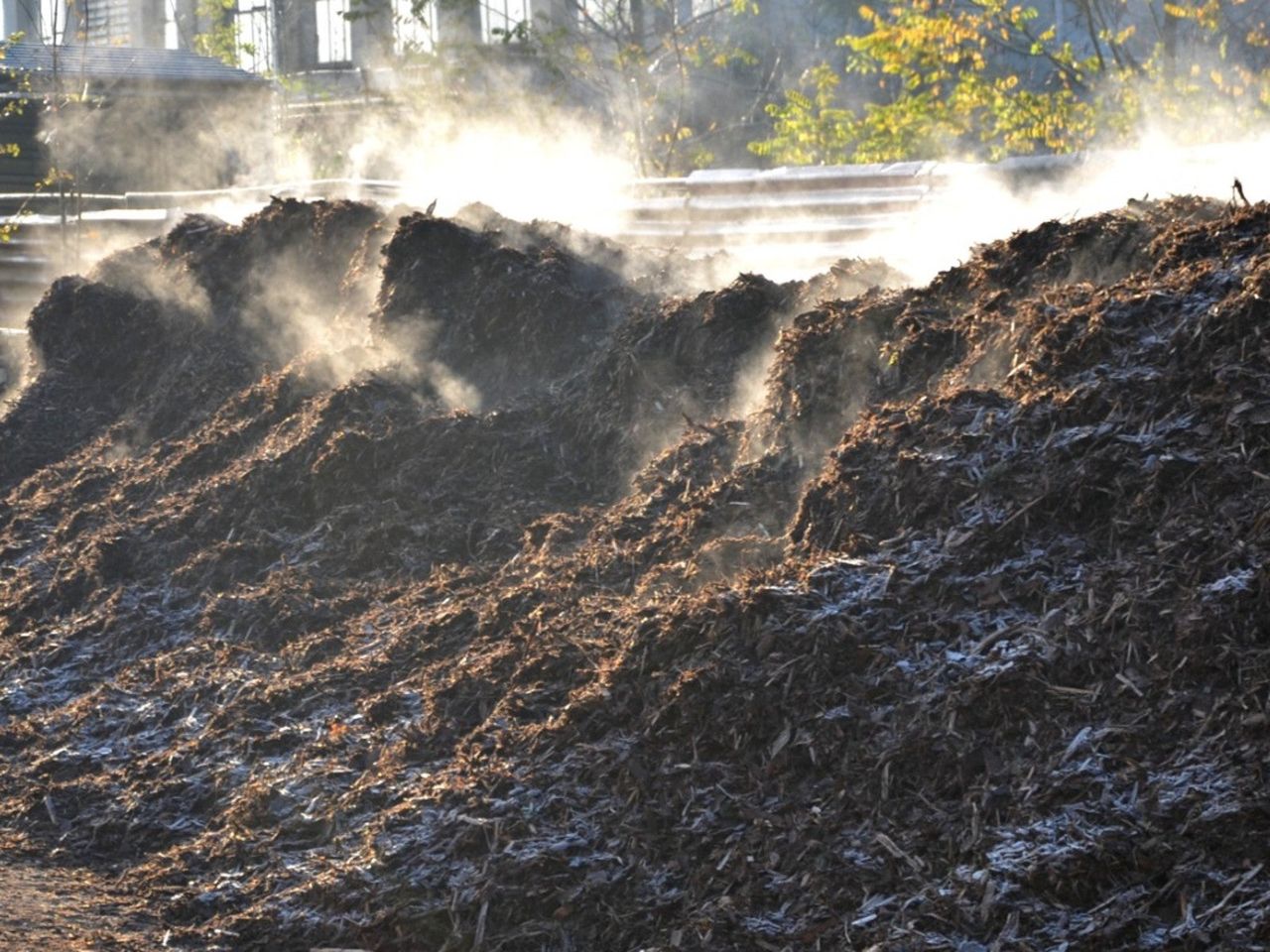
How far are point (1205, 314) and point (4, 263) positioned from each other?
46.3 feet

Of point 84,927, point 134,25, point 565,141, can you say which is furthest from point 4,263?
point 134,25

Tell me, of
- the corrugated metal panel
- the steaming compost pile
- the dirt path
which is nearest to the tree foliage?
the corrugated metal panel

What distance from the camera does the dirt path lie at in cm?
455

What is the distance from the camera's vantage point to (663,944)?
400cm

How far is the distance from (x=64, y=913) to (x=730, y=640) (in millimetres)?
2026

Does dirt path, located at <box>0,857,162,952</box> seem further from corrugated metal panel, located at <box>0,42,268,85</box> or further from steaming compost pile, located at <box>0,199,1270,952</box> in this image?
corrugated metal panel, located at <box>0,42,268,85</box>

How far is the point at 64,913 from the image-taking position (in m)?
4.79

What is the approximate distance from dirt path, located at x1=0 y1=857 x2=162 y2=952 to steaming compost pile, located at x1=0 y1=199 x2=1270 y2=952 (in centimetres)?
9

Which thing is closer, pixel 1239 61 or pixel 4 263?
pixel 4 263

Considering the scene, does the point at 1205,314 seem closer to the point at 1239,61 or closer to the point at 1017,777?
the point at 1017,777

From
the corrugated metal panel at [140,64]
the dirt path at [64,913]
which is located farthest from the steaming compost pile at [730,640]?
the corrugated metal panel at [140,64]

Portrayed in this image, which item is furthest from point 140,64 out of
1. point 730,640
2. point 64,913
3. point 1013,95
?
point 730,640

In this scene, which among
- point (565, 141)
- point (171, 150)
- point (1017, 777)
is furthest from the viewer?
point (171, 150)

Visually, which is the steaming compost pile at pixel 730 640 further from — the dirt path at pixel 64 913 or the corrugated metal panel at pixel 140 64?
the corrugated metal panel at pixel 140 64
